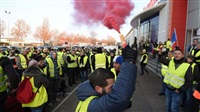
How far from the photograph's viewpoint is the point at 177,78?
487cm

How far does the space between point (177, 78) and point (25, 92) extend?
351 centimetres

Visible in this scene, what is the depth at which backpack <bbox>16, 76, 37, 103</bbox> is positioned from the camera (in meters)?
4.07

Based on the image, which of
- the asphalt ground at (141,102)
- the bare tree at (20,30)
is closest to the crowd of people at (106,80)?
the asphalt ground at (141,102)

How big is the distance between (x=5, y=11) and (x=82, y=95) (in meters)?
58.4

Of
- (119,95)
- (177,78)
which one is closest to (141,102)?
(177,78)

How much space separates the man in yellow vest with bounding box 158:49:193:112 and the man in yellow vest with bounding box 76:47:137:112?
3.39 m

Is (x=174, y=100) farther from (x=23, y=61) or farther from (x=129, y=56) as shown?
(x=23, y=61)

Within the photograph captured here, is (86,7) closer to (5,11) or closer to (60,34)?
(5,11)

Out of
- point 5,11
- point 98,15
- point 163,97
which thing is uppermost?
point 5,11

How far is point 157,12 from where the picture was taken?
2738 cm

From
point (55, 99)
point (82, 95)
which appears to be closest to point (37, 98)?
point (82, 95)

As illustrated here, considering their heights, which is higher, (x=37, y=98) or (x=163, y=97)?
(x=37, y=98)

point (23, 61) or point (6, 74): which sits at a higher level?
point (6, 74)

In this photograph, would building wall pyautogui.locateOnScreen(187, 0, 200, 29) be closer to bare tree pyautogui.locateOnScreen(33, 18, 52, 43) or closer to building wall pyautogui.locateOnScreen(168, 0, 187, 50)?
building wall pyautogui.locateOnScreen(168, 0, 187, 50)
